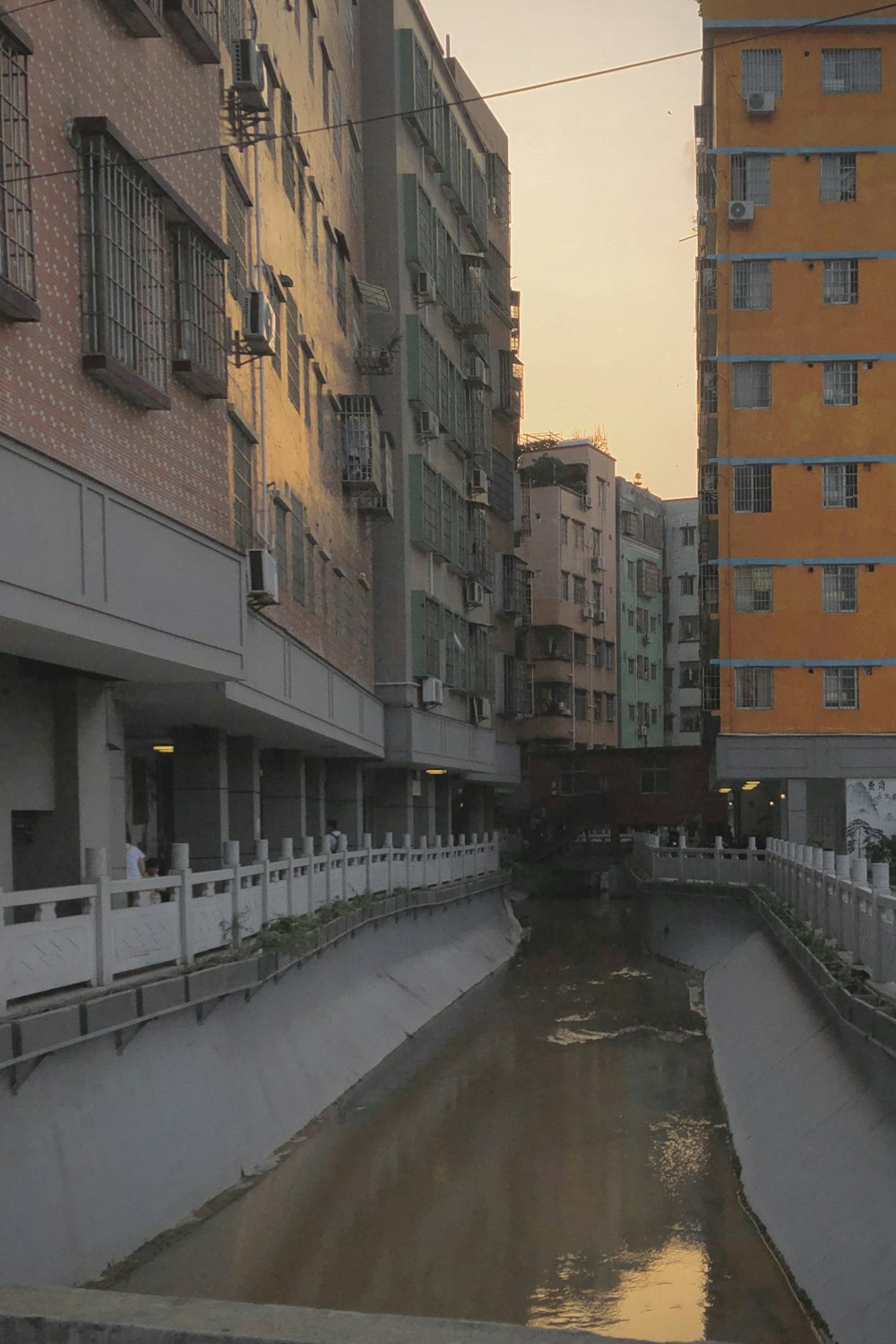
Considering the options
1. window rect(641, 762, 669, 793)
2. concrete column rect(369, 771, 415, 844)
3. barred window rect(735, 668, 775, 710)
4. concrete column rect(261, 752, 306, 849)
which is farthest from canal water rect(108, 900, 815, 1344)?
window rect(641, 762, 669, 793)

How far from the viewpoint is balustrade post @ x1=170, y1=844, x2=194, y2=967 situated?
14.3m

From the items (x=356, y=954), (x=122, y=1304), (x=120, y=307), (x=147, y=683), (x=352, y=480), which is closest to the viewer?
(x=122, y=1304)

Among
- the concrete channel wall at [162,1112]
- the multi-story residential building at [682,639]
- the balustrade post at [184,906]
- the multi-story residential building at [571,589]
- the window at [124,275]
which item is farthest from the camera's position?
the multi-story residential building at [682,639]

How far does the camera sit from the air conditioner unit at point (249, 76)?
18766mm

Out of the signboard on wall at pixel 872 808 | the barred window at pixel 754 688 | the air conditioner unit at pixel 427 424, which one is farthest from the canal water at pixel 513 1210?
the barred window at pixel 754 688

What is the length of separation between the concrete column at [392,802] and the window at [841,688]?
11.5m

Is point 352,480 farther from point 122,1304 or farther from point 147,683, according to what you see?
point 122,1304

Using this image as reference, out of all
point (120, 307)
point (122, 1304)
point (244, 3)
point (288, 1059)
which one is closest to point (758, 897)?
point (288, 1059)

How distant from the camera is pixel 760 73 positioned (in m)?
42.3

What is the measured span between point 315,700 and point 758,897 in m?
11.9

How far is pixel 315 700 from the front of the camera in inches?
985

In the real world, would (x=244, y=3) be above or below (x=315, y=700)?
above

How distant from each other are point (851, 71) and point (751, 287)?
6.10 metres

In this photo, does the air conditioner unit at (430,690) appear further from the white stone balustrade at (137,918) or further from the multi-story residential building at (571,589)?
the multi-story residential building at (571,589)
